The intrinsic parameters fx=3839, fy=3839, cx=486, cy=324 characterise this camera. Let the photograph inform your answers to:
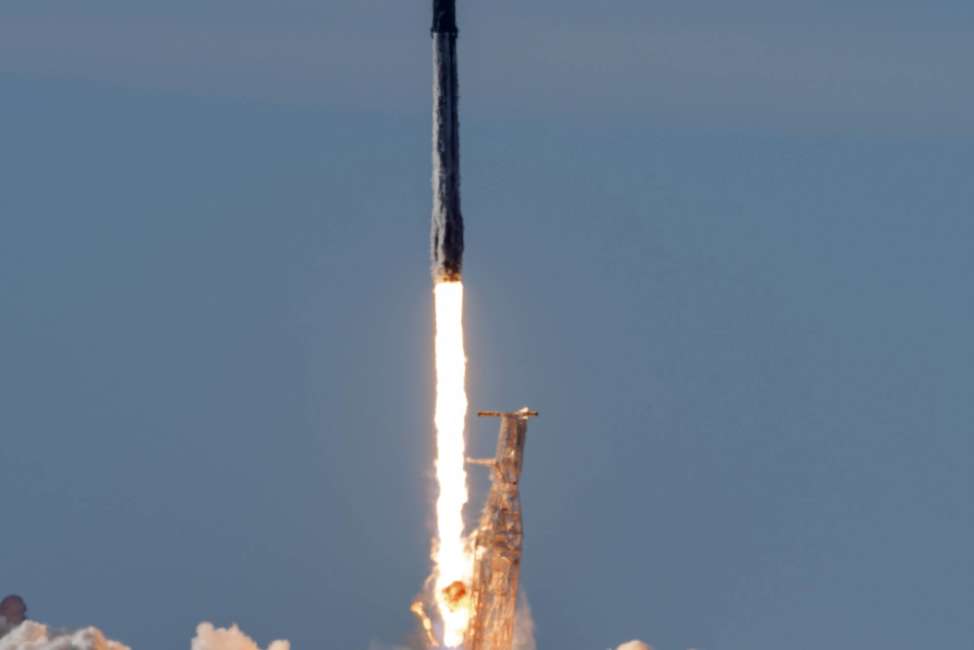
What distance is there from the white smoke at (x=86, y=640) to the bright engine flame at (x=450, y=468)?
5.68m

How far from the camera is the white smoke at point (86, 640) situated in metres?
95.4

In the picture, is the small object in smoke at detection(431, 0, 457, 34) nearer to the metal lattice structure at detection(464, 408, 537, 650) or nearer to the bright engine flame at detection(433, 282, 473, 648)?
the bright engine flame at detection(433, 282, 473, 648)

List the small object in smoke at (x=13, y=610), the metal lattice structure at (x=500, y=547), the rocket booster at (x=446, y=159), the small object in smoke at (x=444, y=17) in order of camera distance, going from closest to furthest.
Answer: the metal lattice structure at (x=500, y=547) < the small object in smoke at (x=444, y=17) < the rocket booster at (x=446, y=159) < the small object in smoke at (x=13, y=610)

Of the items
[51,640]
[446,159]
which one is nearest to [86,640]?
[51,640]

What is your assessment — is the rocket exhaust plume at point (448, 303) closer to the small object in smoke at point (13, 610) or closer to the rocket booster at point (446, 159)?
the rocket booster at point (446, 159)

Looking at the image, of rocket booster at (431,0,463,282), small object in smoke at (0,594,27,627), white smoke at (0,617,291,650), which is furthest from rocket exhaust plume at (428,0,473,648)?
small object in smoke at (0,594,27,627)

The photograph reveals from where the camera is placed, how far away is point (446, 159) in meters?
95.5

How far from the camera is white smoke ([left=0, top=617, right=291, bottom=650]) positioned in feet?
313

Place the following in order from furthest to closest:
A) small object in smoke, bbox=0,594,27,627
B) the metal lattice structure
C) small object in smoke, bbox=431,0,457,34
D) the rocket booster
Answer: small object in smoke, bbox=0,594,27,627
the rocket booster
small object in smoke, bbox=431,0,457,34
the metal lattice structure

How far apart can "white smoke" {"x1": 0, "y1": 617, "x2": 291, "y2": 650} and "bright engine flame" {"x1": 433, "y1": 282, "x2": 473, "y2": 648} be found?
5683mm

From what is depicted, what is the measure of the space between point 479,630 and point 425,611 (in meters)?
2.14

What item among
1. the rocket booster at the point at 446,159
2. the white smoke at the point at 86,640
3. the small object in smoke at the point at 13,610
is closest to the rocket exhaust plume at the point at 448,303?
the rocket booster at the point at 446,159

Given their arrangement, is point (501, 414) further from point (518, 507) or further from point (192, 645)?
point (192, 645)

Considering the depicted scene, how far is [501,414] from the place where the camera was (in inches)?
3632
